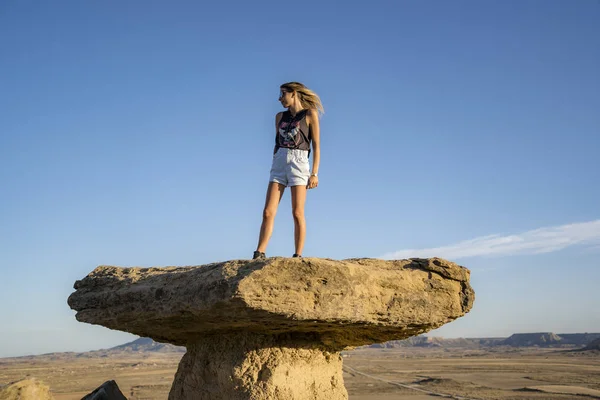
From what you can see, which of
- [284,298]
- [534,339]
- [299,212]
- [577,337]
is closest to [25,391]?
[299,212]

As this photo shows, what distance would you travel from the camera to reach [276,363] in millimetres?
5090

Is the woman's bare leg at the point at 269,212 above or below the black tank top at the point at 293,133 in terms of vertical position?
below

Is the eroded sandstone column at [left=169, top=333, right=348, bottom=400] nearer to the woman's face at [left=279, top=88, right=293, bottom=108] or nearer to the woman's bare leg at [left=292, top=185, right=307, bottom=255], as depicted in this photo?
the woman's bare leg at [left=292, top=185, right=307, bottom=255]

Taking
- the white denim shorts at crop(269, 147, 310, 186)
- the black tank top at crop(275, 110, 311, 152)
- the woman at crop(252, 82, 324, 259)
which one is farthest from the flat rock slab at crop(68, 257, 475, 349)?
the black tank top at crop(275, 110, 311, 152)

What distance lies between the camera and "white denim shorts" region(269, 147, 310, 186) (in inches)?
211

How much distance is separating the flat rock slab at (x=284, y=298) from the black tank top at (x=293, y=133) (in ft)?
3.96

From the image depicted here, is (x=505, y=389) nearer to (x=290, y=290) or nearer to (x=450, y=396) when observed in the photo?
(x=450, y=396)

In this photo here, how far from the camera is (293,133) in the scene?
5426mm

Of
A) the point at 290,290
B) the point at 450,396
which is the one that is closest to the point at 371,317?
the point at 290,290

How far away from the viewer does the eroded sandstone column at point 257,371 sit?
5.00 meters

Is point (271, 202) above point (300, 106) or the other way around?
the other way around

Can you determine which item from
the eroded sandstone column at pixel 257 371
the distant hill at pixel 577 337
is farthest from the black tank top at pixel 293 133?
the distant hill at pixel 577 337

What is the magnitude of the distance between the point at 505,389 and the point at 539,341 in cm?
8179

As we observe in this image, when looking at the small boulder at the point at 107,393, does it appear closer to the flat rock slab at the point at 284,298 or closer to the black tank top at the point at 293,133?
the flat rock slab at the point at 284,298
